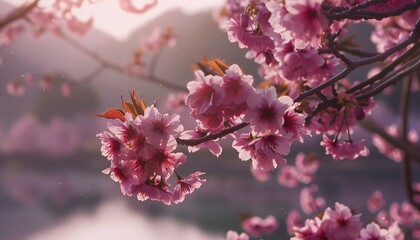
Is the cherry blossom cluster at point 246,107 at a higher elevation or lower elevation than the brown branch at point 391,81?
lower

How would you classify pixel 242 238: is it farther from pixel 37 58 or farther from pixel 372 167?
pixel 37 58

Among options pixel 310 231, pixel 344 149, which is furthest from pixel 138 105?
pixel 344 149

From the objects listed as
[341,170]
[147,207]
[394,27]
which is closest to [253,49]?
[394,27]

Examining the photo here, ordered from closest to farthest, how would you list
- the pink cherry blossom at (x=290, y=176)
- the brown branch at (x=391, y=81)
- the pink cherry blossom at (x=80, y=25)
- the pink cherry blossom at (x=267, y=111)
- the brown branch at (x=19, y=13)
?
the pink cherry blossom at (x=267, y=111), the brown branch at (x=391, y=81), the brown branch at (x=19, y=13), the pink cherry blossom at (x=290, y=176), the pink cherry blossom at (x=80, y=25)

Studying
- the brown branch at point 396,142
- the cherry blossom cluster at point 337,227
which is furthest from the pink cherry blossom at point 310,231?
the brown branch at point 396,142

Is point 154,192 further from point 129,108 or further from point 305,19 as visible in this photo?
point 305,19

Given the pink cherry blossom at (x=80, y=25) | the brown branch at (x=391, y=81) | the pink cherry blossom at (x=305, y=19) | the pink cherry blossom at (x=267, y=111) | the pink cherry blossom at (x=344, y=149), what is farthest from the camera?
the pink cherry blossom at (x=80, y=25)

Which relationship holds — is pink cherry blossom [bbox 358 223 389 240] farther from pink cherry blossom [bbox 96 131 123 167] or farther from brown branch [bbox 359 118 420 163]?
brown branch [bbox 359 118 420 163]

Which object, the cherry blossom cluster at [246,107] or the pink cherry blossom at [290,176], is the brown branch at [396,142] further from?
the pink cherry blossom at [290,176]

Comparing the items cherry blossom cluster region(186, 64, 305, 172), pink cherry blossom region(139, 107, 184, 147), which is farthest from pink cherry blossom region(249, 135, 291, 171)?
pink cherry blossom region(139, 107, 184, 147)
